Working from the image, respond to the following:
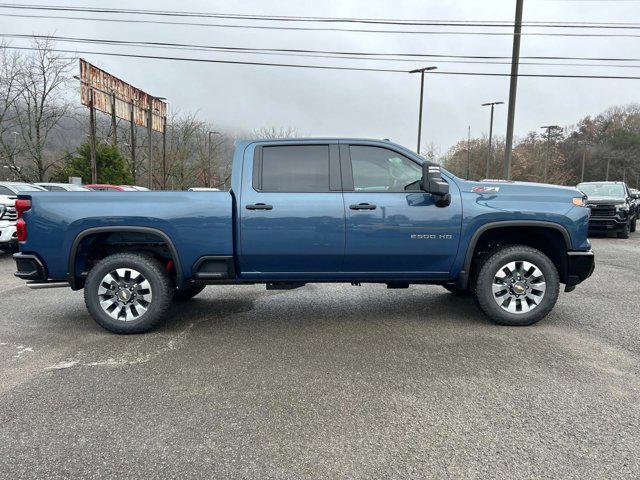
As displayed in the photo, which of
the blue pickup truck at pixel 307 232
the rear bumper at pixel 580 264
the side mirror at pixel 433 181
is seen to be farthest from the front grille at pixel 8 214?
the rear bumper at pixel 580 264

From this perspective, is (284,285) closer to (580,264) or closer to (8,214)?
(580,264)

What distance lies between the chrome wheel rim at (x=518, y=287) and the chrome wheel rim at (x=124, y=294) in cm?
363

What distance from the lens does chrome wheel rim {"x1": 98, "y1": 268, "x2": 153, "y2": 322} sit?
443 cm

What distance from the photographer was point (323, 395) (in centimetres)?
315

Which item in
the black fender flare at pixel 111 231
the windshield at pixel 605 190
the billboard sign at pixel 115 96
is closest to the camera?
the black fender flare at pixel 111 231

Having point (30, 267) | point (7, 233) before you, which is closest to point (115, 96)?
point (7, 233)

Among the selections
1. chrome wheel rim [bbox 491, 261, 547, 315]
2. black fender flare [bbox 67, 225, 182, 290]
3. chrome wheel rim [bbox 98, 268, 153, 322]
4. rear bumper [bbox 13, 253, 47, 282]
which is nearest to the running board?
black fender flare [bbox 67, 225, 182, 290]

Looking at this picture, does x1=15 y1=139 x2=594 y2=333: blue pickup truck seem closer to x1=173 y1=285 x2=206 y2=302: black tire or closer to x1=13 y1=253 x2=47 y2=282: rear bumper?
x1=13 y1=253 x2=47 y2=282: rear bumper

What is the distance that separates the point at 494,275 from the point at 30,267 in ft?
15.5

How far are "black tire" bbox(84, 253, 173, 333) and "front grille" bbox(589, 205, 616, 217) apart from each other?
1347 cm

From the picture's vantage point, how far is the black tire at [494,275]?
4.59 meters

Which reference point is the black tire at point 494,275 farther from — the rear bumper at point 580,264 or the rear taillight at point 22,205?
the rear taillight at point 22,205

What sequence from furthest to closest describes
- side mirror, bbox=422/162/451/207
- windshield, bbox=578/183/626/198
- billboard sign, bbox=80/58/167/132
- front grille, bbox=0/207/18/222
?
billboard sign, bbox=80/58/167/132 < windshield, bbox=578/183/626/198 < front grille, bbox=0/207/18/222 < side mirror, bbox=422/162/451/207

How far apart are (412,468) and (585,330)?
323 centimetres
